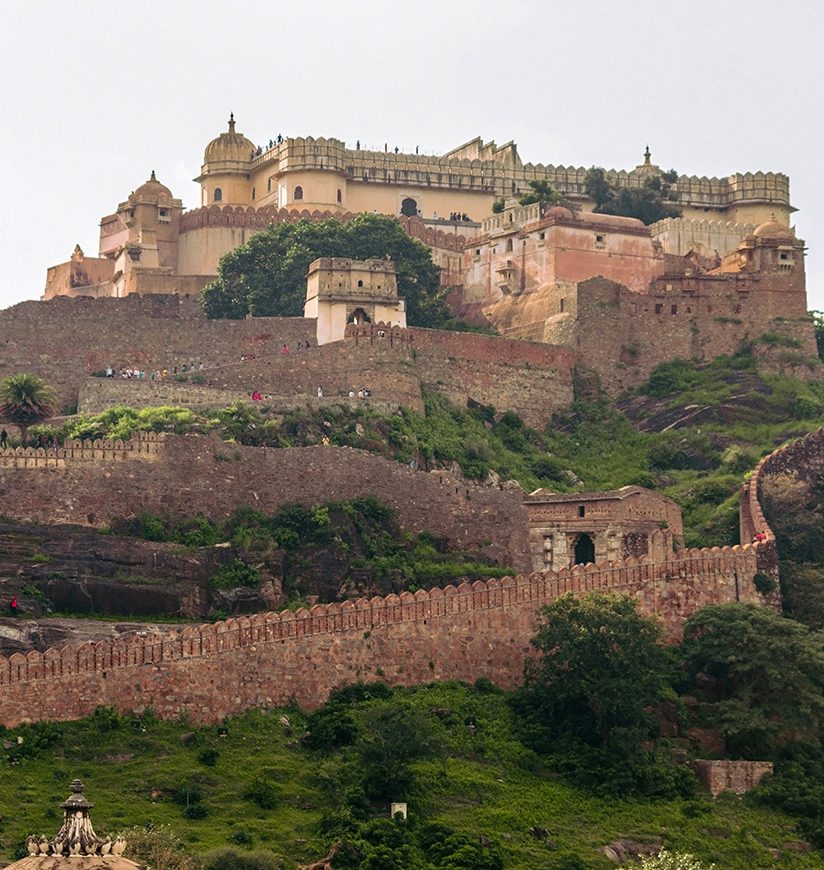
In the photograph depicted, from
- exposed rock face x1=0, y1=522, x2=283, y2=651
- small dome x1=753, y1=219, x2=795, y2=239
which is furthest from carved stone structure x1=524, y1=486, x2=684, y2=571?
small dome x1=753, y1=219, x2=795, y2=239

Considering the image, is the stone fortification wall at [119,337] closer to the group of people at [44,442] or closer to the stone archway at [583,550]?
the group of people at [44,442]

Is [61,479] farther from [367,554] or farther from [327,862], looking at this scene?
[327,862]

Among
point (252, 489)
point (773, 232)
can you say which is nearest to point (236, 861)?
point (252, 489)

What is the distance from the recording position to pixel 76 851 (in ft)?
109

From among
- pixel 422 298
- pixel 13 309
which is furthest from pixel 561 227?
pixel 13 309

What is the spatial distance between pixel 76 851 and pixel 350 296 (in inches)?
1721

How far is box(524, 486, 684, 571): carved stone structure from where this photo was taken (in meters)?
64.6

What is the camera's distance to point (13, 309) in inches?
2921

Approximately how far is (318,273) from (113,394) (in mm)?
9526

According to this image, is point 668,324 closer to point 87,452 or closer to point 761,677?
point 761,677

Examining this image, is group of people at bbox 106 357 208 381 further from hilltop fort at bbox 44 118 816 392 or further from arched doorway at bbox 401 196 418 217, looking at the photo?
arched doorway at bbox 401 196 418 217

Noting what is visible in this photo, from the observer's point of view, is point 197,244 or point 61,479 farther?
point 197,244

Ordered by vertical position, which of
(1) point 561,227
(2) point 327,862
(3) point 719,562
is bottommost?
(2) point 327,862

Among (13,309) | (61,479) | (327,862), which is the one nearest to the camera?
(327,862)
